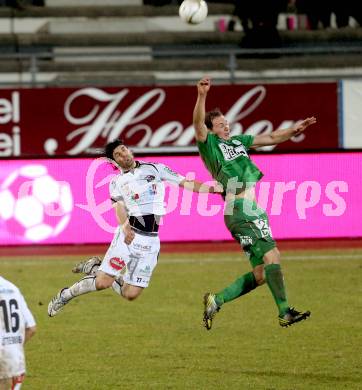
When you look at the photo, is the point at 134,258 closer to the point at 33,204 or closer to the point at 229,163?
the point at 229,163

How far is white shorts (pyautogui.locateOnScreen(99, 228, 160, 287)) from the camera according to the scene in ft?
36.8

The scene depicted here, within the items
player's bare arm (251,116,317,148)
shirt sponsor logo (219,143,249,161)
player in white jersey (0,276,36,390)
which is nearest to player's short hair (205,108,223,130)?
shirt sponsor logo (219,143,249,161)

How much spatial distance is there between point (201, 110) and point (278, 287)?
5.71ft

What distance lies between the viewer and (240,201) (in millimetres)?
10609

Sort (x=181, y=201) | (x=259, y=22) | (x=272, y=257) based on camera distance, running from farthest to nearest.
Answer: (x=259, y=22) → (x=181, y=201) → (x=272, y=257)

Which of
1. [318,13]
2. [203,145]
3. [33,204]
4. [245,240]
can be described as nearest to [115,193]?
[203,145]

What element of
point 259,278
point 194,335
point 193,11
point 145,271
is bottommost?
point 194,335

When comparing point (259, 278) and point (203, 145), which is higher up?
point (203, 145)

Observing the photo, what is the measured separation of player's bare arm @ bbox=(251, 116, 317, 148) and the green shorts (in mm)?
680

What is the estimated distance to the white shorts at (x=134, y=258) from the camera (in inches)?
441

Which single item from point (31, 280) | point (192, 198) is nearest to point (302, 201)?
point (192, 198)

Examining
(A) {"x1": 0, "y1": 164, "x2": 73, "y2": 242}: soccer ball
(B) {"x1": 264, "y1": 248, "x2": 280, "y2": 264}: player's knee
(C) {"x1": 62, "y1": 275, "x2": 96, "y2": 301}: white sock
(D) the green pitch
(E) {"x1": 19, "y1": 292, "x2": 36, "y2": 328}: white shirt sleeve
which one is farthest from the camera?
(A) {"x1": 0, "y1": 164, "x2": 73, "y2": 242}: soccer ball

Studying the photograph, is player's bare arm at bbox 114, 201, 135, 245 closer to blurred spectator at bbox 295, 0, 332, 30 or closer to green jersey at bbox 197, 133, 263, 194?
green jersey at bbox 197, 133, 263, 194

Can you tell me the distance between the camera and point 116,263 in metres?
11.3
